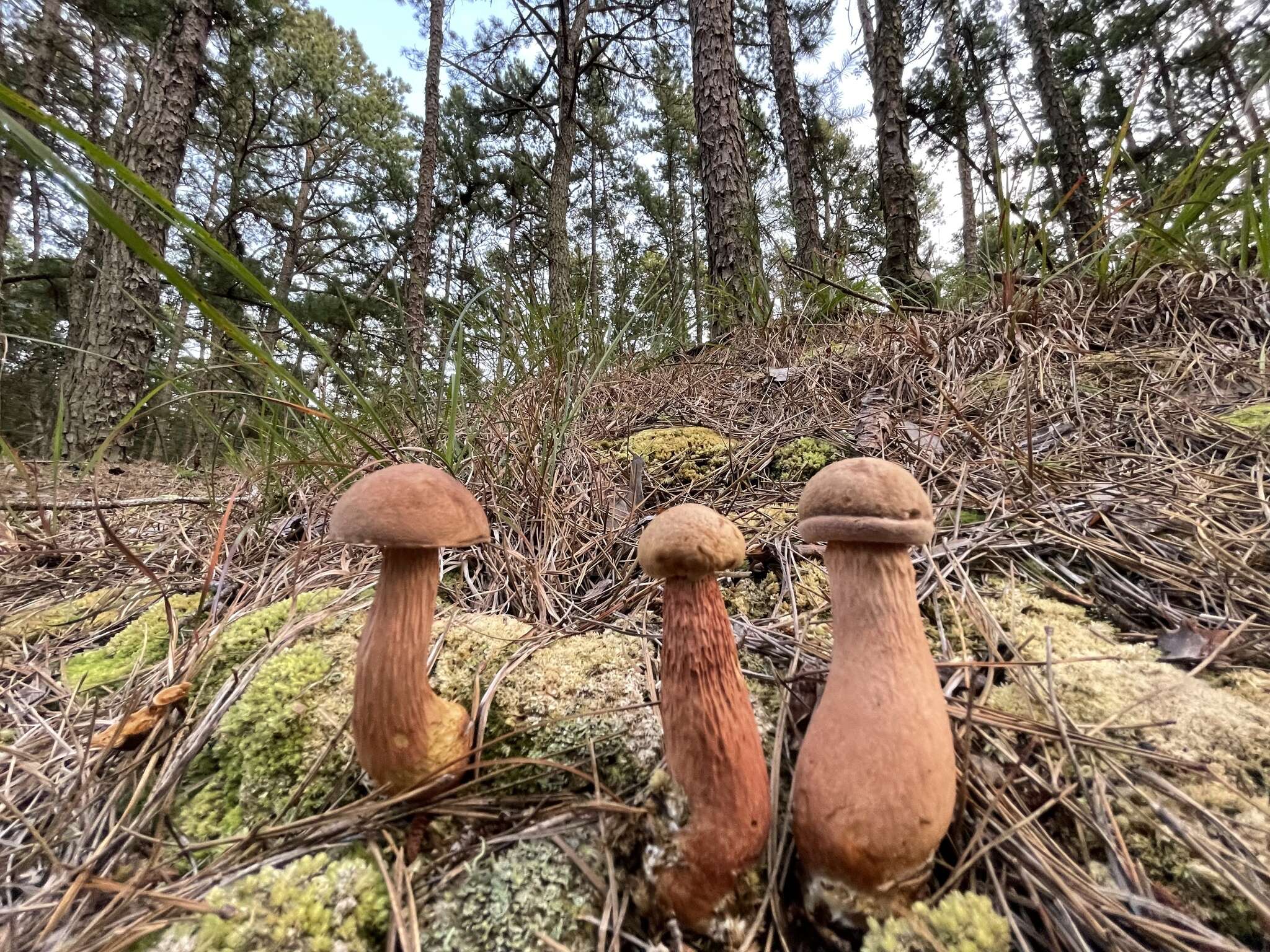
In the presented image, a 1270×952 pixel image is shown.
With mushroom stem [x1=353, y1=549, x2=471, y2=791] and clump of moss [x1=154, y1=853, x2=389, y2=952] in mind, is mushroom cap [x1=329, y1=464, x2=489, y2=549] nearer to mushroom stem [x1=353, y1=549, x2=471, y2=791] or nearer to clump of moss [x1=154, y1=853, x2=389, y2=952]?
mushroom stem [x1=353, y1=549, x2=471, y2=791]

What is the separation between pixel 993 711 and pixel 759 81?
40.4 ft

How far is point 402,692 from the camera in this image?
99 cm

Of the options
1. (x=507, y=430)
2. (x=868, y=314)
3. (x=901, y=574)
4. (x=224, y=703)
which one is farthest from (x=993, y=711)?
(x=868, y=314)

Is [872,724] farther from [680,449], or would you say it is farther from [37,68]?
[37,68]

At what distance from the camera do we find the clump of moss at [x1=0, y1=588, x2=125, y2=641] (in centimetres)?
166

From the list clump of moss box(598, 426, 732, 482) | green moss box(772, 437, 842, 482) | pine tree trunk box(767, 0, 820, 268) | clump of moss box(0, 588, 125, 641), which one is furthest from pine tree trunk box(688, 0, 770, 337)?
clump of moss box(0, 588, 125, 641)

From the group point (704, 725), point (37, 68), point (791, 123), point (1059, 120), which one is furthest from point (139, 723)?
point (37, 68)

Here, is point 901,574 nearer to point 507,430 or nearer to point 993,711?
point 993,711

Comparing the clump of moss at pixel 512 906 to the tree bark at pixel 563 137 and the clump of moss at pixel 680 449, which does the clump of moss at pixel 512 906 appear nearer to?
the clump of moss at pixel 680 449

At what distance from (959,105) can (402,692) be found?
33.3ft

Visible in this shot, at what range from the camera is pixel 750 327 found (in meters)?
3.97

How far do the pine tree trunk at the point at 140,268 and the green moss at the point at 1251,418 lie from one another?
23.7 feet

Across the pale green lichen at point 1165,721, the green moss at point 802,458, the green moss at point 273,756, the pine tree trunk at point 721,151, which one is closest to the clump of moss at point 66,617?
the green moss at point 273,756

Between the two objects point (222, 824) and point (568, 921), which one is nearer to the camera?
point (568, 921)
